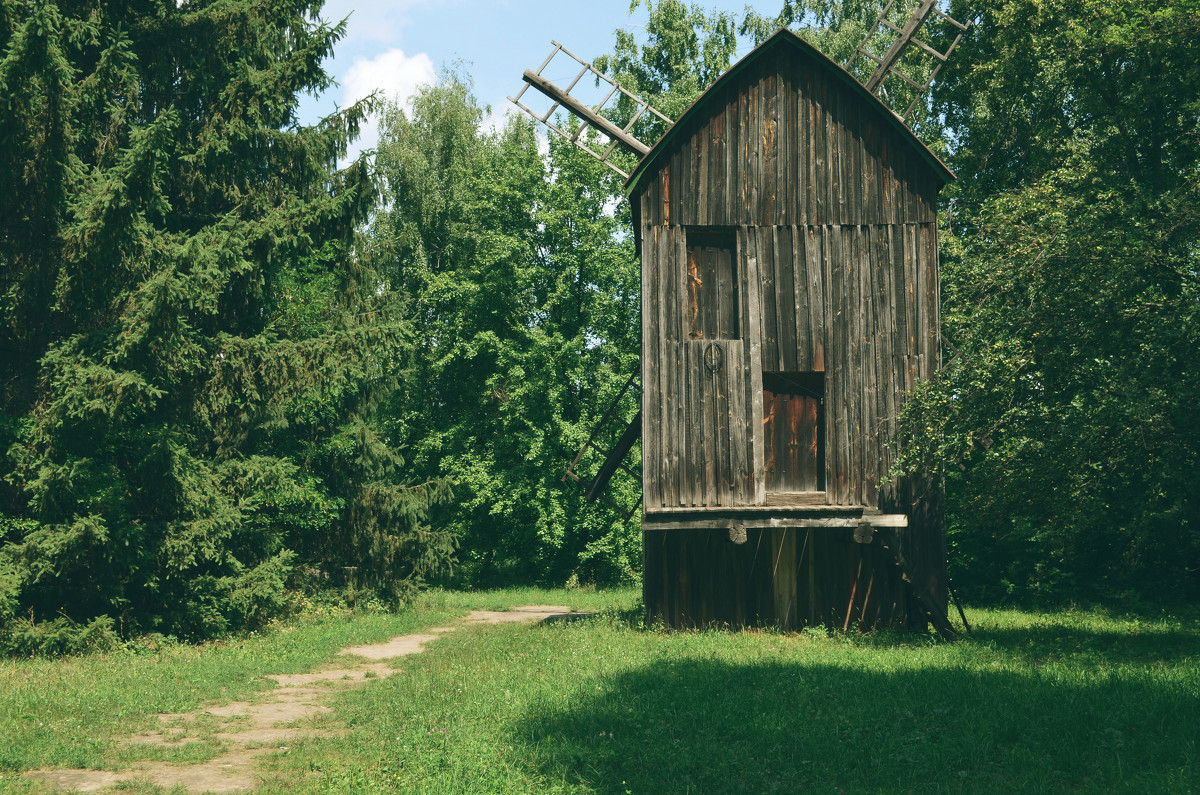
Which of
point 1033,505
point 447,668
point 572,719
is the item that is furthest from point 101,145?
point 1033,505

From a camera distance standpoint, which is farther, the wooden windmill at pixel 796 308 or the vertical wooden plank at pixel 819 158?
the vertical wooden plank at pixel 819 158

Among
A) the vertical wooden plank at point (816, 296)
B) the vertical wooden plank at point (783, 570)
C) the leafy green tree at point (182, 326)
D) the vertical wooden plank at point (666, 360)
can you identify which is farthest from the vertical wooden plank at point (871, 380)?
the leafy green tree at point (182, 326)

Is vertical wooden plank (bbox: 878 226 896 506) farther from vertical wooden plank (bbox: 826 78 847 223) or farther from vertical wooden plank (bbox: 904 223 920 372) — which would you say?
vertical wooden plank (bbox: 826 78 847 223)

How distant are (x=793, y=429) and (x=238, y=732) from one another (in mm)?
9754

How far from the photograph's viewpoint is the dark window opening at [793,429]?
15.1 metres

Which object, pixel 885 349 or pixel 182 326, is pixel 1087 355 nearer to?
pixel 885 349

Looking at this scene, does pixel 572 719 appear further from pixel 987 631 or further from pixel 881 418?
pixel 987 631

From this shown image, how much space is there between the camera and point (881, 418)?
587 inches

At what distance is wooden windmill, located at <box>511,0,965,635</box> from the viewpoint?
14734 mm

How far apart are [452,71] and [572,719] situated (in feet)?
103

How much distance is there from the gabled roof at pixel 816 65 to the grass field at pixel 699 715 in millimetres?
8197

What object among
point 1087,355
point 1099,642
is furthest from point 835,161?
point 1099,642

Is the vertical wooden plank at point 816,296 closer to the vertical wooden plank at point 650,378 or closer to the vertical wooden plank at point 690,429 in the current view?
the vertical wooden plank at point 690,429

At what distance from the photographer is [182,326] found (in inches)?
585
